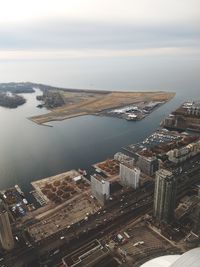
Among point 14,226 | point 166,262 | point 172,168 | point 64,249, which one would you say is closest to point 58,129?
point 172,168

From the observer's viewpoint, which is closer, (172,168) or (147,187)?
(147,187)

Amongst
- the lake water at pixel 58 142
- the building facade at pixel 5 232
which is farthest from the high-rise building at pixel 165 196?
the lake water at pixel 58 142

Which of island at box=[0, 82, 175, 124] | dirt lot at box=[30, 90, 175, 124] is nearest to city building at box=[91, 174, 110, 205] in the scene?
island at box=[0, 82, 175, 124]

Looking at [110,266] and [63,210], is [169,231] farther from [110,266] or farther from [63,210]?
[63,210]

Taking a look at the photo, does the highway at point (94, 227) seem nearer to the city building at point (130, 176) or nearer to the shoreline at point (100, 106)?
the city building at point (130, 176)

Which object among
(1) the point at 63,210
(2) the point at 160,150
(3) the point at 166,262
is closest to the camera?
(3) the point at 166,262

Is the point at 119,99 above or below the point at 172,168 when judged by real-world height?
above
